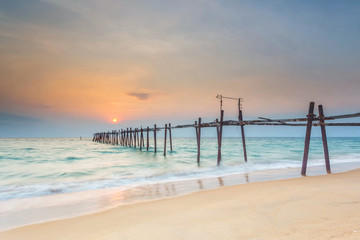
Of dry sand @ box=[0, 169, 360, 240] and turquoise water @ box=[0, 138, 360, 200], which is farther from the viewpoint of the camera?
turquoise water @ box=[0, 138, 360, 200]

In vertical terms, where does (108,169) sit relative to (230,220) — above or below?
below

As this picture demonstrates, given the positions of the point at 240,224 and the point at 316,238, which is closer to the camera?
the point at 316,238

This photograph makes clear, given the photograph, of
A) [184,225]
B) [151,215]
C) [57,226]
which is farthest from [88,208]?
[184,225]

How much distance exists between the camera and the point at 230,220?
316cm

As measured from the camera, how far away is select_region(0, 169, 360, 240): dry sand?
2.58m

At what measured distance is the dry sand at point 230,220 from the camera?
8.46 feet

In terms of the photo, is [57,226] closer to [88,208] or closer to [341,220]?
[88,208]

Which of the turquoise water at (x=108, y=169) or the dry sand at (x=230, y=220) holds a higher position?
the dry sand at (x=230, y=220)

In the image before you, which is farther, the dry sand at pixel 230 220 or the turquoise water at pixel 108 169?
the turquoise water at pixel 108 169

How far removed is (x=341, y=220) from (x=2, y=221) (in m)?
6.10

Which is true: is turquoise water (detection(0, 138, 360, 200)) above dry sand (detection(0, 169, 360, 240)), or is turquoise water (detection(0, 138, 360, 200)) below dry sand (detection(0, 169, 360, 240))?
below

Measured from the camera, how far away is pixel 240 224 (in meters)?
2.97

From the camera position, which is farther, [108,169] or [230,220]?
[108,169]

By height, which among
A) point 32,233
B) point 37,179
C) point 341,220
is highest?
point 341,220
